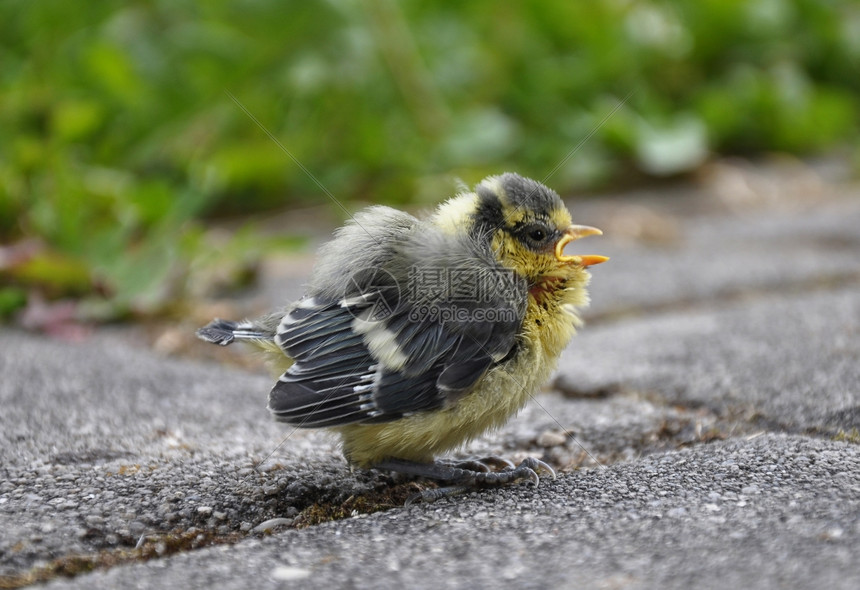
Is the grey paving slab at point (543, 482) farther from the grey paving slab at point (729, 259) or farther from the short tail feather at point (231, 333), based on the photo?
the short tail feather at point (231, 333)

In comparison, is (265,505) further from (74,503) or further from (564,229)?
(564,229)

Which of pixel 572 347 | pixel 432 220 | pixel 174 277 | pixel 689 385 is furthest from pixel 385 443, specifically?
pixel 174 277

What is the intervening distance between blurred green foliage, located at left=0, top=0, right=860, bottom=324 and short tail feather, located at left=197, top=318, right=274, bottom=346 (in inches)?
43.3

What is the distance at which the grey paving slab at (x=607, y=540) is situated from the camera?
121 centimetres

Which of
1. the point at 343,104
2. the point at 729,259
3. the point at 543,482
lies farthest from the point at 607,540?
the point at 343,104

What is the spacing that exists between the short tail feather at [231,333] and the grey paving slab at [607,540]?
524 mm

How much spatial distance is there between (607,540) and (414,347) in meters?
0.57

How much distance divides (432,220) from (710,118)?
3.36m

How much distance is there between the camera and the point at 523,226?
78.2 inches

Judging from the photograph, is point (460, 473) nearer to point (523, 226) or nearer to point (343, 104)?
point (523, 226)

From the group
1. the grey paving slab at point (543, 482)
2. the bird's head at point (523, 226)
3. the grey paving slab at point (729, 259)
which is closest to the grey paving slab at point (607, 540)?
the grey paving slab at point (543, 482)

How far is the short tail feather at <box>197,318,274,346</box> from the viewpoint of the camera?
6.23ft

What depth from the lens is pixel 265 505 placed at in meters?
1.65

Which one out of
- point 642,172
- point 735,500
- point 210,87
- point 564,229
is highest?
point 210,87
